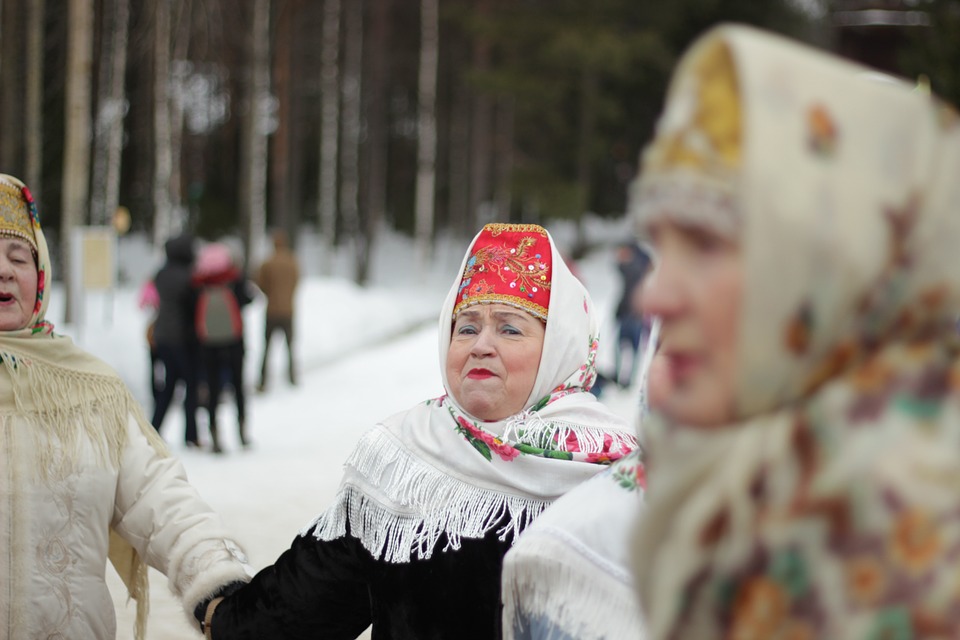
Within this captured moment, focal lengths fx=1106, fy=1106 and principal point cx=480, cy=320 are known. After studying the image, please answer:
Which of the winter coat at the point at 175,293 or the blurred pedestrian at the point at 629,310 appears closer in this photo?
the winter coat at the point at 175,293

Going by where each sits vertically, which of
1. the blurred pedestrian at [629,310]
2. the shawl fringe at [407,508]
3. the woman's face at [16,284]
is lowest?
the blurred pedestrian at [629,310]

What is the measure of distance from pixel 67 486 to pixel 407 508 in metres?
0.83

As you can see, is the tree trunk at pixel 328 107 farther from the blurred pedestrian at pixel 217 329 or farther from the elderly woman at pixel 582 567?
the elderly woman at pixel 582 567

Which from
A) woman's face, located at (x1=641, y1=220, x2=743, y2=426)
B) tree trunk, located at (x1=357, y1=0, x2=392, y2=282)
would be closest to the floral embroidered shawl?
woman's face, located at (x1=641, y1=220, x2=743, y2=426)

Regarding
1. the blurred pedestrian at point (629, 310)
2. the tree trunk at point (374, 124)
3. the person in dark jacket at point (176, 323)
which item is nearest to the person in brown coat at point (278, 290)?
the person in dark jacket at point (176, 323)

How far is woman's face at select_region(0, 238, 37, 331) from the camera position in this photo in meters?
2.66

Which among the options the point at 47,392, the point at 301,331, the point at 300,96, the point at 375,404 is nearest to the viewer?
the point at 47,392

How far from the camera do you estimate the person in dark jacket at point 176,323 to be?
9.18 meters

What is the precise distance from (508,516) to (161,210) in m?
16.1

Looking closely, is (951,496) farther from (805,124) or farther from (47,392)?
Result: (47,392)

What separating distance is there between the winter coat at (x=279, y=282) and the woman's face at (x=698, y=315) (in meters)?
11.7

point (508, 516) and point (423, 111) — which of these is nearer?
point (508, 516)

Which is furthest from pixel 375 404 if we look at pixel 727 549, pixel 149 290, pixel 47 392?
pixel 727 549

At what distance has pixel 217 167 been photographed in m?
37.0
